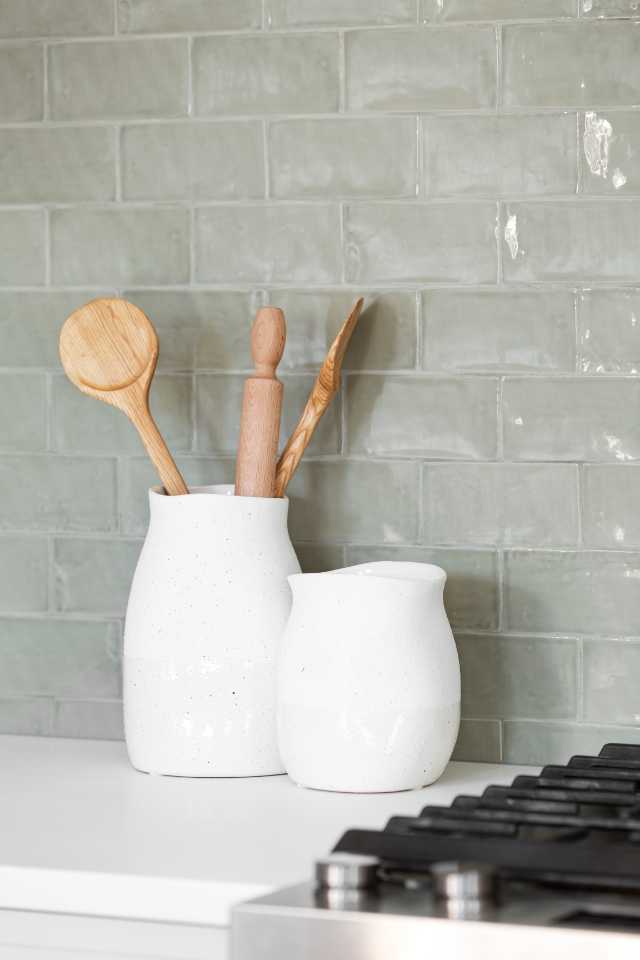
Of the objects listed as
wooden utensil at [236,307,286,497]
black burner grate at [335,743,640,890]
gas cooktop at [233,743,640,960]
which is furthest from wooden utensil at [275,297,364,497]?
gas cooktop at [233,743,640,960]

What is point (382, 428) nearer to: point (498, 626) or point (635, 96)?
point (498, 626)

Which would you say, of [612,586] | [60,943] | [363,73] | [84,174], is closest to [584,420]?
[612,586]

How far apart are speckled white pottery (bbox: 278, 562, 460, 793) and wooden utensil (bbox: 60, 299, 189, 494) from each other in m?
0.26

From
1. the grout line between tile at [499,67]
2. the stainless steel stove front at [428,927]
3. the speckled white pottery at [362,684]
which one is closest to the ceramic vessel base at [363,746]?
the speckled white pottery at [362,684]

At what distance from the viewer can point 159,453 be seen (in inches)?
64.2

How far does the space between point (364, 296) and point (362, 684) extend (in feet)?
1.68

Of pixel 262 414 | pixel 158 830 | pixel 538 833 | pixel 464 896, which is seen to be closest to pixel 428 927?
pixel 464 896

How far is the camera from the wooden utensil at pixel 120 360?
1.64 meters

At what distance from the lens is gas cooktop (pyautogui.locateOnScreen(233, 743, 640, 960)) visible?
2.66ft

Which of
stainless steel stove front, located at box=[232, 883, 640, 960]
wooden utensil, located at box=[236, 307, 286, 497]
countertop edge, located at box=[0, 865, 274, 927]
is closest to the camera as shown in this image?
stainless steel stove front, located at box=[232, 883, 640, 960]

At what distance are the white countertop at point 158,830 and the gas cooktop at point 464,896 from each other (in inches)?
8.6

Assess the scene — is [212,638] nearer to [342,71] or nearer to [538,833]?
[538,833]

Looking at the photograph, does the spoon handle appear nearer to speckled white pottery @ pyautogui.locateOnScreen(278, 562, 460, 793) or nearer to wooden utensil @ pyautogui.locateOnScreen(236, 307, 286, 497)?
wooden utensil @ pyautogui.locateOnScreen(236, 307, 286, 497)

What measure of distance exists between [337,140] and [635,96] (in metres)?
0.36
